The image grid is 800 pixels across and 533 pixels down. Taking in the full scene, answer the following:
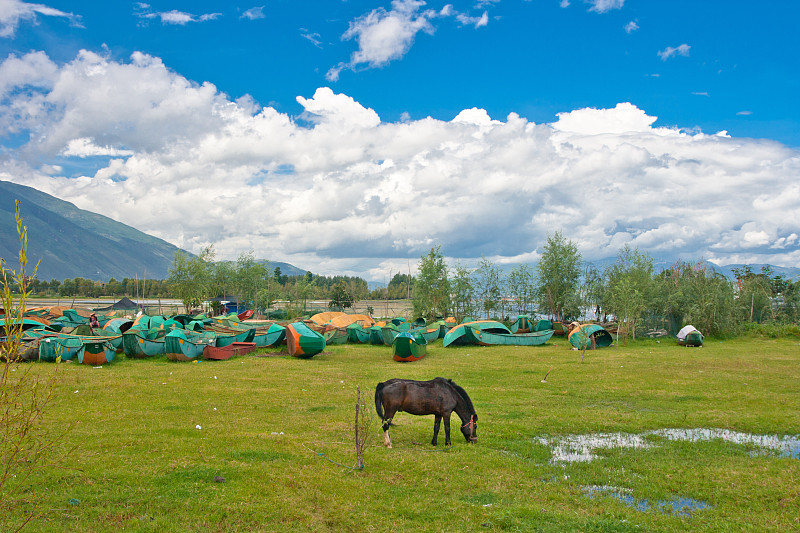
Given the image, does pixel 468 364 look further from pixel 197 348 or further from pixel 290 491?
pixel 290 491

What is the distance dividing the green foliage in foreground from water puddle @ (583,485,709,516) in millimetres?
133

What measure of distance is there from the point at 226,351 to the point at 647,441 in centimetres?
1938

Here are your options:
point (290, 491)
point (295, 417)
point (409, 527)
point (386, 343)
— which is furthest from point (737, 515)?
point (386, 343)

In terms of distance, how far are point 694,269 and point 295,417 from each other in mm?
41014

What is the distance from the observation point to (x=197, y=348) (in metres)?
23.7

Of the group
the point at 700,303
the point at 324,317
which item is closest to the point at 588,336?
the point at 700,303

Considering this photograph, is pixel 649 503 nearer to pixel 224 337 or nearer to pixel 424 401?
pixel 424 401

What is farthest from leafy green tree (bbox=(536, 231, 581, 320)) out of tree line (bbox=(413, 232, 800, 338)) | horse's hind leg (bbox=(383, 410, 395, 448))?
horse's hind leg (bbox=(383, 410, 395, 448))

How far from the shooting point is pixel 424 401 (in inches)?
387

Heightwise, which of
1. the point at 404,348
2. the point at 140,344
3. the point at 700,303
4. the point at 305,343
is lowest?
the point at 140,344

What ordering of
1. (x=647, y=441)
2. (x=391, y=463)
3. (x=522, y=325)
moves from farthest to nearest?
(x=522, y=325), (x=647, y=441), (x=391, y=463)

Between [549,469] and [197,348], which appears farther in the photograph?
[197,348]

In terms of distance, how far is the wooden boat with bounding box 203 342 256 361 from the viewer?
2373 centimetres

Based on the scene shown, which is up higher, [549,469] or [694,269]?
[694,269]
